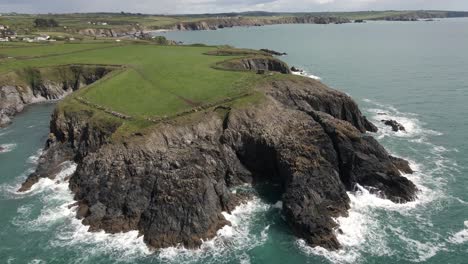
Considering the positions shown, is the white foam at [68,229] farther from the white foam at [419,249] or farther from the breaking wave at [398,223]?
the white foam at [419,249]

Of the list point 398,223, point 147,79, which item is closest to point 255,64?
point 147,79

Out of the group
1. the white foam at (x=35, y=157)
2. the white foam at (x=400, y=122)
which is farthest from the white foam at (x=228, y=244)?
the white foam at (x=400, y=122)

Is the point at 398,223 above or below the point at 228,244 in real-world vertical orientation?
above

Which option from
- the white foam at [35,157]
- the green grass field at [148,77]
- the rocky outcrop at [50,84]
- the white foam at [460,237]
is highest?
the green grass field at [148,77]

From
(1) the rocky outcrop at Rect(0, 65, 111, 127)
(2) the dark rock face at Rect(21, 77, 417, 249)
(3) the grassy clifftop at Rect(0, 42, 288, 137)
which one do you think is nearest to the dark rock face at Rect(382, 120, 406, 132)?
(2) the dark rock face at Rect(21, 77, 417, 249)

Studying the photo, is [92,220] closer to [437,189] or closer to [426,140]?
[437,189]

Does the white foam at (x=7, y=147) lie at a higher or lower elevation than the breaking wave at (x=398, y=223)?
higher

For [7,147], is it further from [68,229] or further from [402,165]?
[402,165]

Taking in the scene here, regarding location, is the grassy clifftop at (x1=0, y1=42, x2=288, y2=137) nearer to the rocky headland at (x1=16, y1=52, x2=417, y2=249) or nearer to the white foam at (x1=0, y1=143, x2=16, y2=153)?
the rocky headland at (x1=16, y1=52, x2=417, y2=249)
